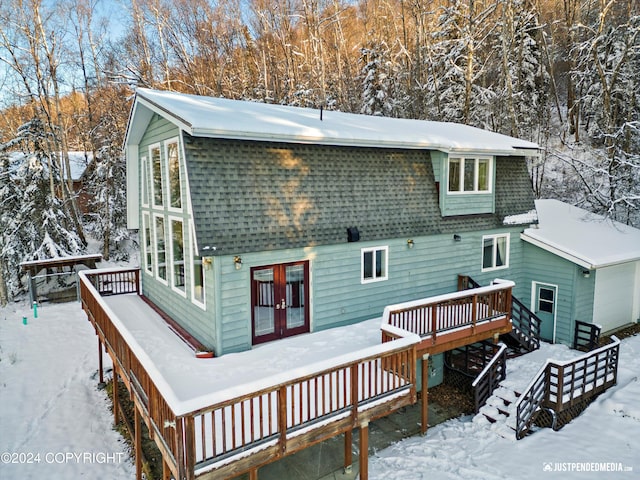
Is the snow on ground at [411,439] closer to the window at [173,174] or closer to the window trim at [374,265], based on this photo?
the window trim at [374,265]

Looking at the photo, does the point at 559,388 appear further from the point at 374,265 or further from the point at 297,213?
the point at 297,213

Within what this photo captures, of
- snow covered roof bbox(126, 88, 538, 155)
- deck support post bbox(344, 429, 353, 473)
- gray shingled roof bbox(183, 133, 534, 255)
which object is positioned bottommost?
deck support post bbox(344, 429, 353, 473)

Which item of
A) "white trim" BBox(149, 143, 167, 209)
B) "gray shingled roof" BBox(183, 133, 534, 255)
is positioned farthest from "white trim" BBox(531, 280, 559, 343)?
"white trim" BBox(149, 143, 167, 209)

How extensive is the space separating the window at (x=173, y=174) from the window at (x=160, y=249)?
107cm

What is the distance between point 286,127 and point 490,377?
23.2ft

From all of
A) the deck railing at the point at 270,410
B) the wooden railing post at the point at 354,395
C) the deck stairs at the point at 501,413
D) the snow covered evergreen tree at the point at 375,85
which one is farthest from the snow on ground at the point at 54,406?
the snow covered evergreen tree at the point at 375,85

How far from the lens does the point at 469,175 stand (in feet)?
35.3

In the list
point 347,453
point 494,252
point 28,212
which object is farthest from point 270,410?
point 28,212

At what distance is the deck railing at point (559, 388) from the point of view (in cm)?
830

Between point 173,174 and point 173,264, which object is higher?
point 173,174

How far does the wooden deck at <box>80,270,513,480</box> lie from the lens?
464 centimetres

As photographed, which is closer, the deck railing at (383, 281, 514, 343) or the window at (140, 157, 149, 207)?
the deck railing at (383, 281, 514, 343)

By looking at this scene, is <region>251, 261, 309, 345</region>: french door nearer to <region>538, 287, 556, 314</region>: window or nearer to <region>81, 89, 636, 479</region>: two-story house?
<region>81, 89, 636, 479</region>: two-story house

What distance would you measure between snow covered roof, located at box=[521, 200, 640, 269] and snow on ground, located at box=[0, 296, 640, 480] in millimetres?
2547
